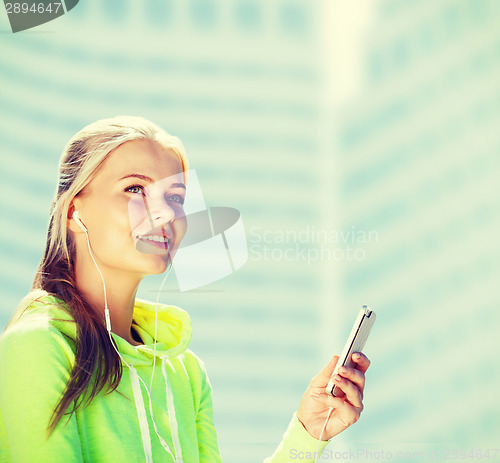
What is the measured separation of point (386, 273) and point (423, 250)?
0.49ft

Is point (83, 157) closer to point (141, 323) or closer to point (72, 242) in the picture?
point (72, 242)

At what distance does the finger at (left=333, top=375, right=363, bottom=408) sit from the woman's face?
0.31 m

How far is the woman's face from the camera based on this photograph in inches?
31.2

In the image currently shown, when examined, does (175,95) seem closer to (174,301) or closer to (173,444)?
(174,301)

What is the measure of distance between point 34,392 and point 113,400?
13 centimetres

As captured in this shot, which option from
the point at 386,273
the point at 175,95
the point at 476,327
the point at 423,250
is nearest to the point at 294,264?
the point at 386,273

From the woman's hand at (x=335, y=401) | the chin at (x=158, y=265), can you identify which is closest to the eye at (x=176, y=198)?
the chin at (x=158, y=265)

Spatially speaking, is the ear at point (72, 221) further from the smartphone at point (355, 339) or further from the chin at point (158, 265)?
the smartphone at point (355, 339)

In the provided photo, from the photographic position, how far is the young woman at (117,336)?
25.2 inches

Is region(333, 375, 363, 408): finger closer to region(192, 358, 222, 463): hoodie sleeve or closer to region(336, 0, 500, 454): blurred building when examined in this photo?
region(192, 358, 222, 463): hoodie sleeve

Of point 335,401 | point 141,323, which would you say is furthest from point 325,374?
point 141,323

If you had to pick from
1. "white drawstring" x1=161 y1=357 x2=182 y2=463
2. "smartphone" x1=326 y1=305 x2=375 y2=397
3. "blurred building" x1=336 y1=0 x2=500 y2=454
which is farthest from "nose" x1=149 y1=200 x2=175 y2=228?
"blurred building" x1=336 y1=0 x2=500 y2=454

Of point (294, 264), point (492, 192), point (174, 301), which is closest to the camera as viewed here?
point (174, 301)

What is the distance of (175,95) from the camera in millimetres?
1461
